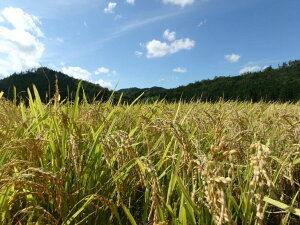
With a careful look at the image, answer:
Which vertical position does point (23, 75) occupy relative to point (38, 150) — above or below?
above

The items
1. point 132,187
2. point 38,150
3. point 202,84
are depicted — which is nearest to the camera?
A: point 38,150

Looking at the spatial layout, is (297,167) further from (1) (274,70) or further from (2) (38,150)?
(1) (274,70)

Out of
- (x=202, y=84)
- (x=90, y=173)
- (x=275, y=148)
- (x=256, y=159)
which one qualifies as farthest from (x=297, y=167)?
(x=202, y=84)

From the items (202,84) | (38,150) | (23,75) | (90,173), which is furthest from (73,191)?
(202,84)

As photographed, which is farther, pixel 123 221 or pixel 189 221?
pixel 123 221

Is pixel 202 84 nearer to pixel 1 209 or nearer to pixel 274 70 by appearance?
pixel 274 70

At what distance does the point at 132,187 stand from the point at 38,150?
1.99 feet

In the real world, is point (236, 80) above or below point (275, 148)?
above

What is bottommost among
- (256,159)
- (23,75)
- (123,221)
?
(123,221)

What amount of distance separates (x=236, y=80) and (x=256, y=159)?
57496 mm

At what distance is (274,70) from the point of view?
58000 millimetres

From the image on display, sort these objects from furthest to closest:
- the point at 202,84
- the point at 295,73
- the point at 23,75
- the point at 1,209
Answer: the point at 202,84
the point at 295,73
the point at 23,75
the point at 1,209

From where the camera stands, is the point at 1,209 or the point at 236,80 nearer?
the point at 1,209

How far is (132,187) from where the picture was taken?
1.79 m
